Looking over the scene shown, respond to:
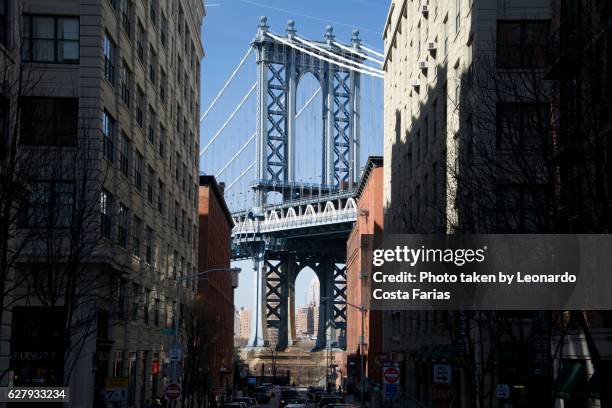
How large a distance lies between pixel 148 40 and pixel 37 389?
21280 millimetres

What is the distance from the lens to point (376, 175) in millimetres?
88375

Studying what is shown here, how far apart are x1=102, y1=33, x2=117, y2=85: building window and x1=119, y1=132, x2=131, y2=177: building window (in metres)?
3.02

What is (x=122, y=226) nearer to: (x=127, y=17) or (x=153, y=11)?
(x=127, y=17)

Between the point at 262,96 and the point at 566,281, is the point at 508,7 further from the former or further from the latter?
the point at 262,96

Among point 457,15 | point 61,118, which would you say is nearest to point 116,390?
point 61,118

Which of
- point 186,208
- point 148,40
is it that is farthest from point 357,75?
point 148,40

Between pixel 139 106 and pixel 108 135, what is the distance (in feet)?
25.9

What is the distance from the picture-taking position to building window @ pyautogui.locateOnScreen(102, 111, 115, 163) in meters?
39.3

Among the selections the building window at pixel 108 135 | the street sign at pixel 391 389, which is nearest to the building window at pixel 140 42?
the building window at pixel 108 135

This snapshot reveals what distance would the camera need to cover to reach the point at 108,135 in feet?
133

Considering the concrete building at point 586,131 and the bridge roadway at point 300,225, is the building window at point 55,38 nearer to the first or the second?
the concrete building at point 586,131

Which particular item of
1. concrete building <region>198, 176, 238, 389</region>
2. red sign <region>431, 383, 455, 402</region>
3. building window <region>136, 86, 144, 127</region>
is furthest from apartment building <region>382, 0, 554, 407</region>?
concrete building <region>198, 176, 238, 389</region>

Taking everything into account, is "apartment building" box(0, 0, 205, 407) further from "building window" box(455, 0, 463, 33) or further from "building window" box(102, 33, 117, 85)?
"building window" box(455, 0, 463, 33)

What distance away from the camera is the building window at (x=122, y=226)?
42344 millimetres
